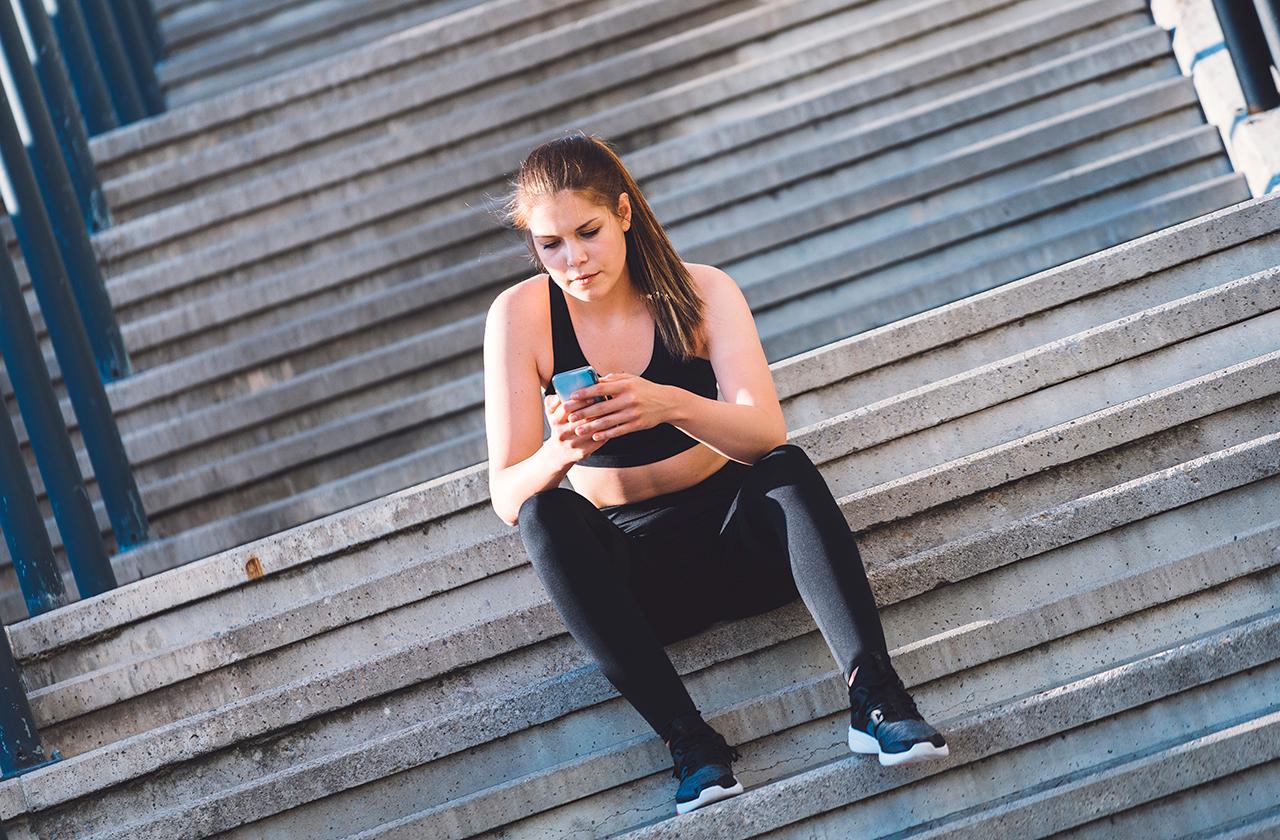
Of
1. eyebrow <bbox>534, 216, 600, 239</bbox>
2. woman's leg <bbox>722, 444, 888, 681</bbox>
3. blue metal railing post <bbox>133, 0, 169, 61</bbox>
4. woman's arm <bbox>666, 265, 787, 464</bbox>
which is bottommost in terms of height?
woman's leg <bbox>722, 444, 888, 681</bbox>

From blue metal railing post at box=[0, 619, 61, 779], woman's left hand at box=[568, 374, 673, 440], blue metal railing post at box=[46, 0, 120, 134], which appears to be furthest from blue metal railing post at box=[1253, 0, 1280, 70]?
blue metal railing post at box=[46, 0, 120, 134]

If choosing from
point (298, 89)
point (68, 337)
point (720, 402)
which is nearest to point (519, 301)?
point (720, 402)

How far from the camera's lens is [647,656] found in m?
2.36

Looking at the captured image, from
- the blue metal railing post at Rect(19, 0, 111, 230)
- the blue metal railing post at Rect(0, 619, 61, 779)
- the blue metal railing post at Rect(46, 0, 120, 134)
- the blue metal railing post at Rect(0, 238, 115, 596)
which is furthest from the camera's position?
the blue metal railing post at Rect(46, 0, 120, 134)

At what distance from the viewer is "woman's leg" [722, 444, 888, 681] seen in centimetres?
232

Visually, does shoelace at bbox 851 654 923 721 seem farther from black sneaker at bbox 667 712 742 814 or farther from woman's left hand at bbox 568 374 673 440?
woman's left hand at bbox 568 374 673 440

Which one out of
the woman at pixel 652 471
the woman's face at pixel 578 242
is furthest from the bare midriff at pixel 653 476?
the woman's face at pixel 578 242

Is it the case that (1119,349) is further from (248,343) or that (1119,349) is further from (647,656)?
(248,343)

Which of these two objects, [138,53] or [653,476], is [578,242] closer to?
[653,476]

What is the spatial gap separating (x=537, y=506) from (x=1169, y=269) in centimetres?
162

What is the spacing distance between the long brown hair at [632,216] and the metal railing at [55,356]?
4.70 feet

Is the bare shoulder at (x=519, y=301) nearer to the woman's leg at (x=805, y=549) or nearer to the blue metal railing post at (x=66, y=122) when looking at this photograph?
the woman's leg at (x=805, y=549)

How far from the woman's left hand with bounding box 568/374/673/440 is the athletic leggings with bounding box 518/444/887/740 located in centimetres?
15

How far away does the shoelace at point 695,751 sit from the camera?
7.74 feet
